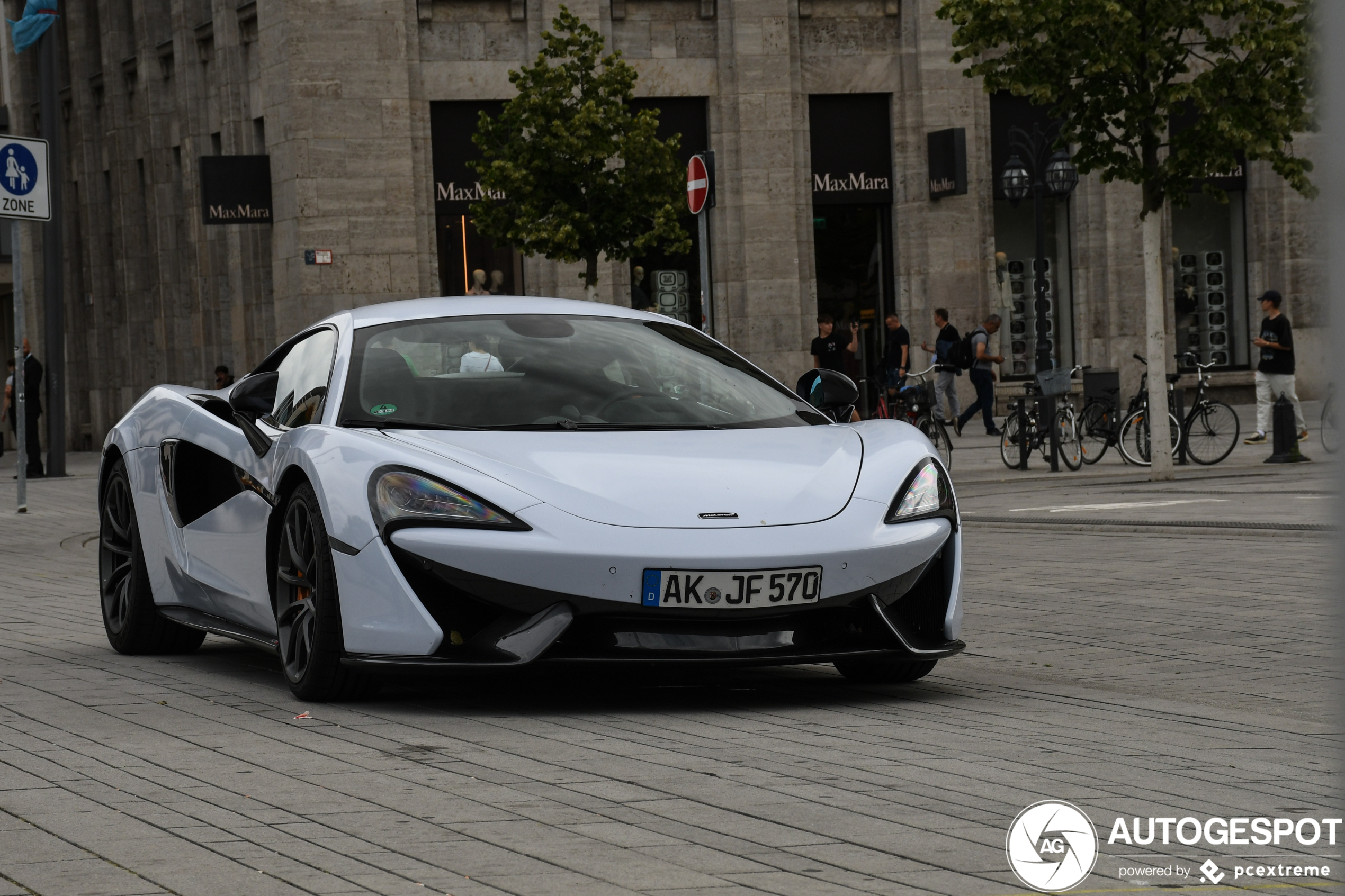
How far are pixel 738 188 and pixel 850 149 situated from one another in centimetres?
200

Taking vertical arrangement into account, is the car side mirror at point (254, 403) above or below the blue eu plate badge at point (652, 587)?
above

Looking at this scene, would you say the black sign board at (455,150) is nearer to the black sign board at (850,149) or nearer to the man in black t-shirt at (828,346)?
the black sign board at (850,149)

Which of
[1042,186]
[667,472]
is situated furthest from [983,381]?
[667,472]

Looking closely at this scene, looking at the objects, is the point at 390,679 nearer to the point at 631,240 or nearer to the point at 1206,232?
the point at 631,240

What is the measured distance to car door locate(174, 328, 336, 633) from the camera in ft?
21.8

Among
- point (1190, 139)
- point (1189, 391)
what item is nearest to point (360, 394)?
point (1190, 139)

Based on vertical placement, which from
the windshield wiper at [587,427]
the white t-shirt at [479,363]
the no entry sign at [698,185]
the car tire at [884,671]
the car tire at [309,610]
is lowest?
the car tire at [884,671]

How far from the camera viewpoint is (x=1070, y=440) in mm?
20031

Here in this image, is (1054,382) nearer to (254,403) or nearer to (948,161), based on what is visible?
(948,161)

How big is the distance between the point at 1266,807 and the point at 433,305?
12.8ft

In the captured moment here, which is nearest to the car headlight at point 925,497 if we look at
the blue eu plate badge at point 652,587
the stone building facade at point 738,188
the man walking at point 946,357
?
the blue eu plate badge at point 652,587

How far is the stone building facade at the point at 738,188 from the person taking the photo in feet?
94.1

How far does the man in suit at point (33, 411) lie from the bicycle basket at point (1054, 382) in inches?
517

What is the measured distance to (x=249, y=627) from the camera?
6.82 meters
